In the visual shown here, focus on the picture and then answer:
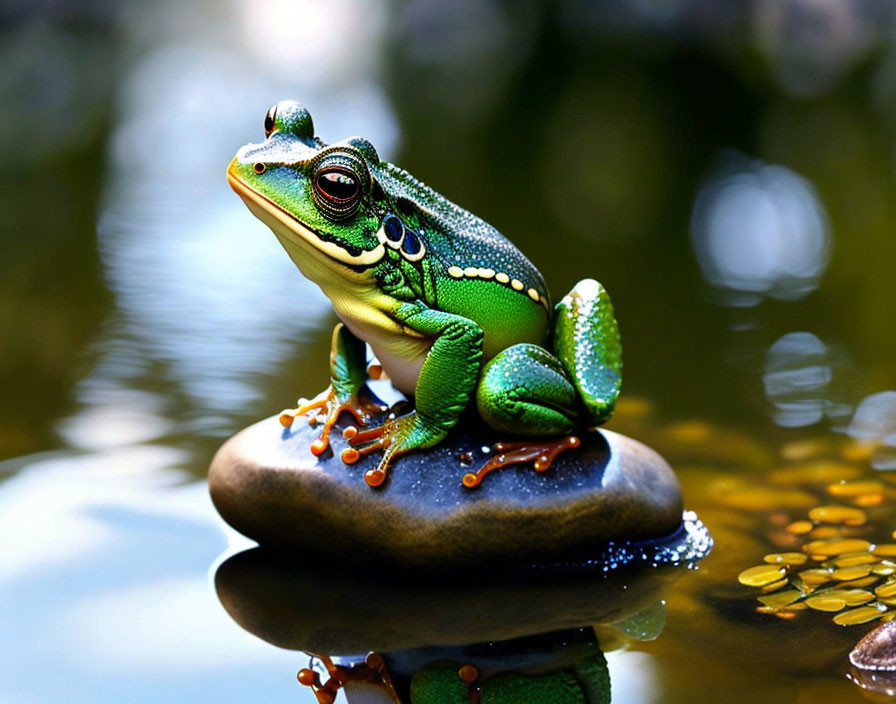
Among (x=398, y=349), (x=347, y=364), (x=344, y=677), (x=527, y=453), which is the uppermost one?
(x=398, y=349)

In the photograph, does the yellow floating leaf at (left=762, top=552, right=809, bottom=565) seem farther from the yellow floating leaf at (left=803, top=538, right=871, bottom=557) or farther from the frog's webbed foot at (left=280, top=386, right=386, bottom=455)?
the frog's webbed foot at (left=280, top=386, right=386, bottom=455)

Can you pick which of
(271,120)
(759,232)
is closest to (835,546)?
(271,120)

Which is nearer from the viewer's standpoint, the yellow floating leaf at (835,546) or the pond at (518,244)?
the pond at (518,244)

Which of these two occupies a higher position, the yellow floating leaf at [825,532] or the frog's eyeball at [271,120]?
the frog's eyeball at [271,120]

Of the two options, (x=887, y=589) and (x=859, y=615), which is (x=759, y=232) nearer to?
(x=887, y=589)

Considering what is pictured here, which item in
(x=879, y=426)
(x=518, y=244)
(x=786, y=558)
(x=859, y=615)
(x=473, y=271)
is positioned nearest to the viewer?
(x=859, y=615)

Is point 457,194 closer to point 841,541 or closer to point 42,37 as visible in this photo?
point 841,541

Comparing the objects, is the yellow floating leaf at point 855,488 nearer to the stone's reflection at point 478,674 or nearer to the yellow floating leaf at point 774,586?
the yellow floating leaf at point 774,586

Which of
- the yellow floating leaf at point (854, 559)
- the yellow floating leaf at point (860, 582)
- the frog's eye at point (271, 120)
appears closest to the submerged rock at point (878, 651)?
the yellow floating leaf at point (860, 582)
